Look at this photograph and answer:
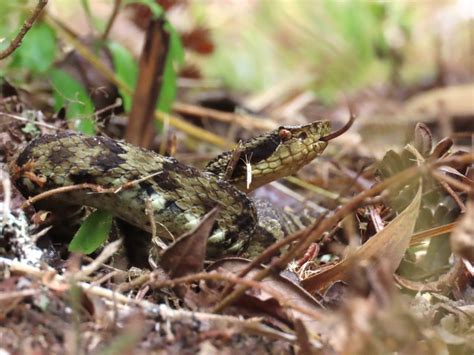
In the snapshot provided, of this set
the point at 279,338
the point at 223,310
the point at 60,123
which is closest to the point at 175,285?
the point at 223,310

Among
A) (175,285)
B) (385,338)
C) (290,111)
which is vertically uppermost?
(385,338)

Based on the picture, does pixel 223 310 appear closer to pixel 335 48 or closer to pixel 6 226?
pixel 6 226

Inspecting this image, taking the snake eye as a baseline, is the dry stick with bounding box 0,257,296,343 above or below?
below

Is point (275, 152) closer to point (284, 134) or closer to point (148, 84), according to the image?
point (284, 134)

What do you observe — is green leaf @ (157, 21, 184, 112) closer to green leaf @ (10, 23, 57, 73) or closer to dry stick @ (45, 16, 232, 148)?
dry stick @ (45, 16, 232, 148)

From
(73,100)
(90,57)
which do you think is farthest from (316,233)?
(90,57)

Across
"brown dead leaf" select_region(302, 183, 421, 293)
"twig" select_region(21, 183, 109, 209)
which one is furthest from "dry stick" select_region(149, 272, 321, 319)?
"twig" select_region(21, 183, 109, 209)
